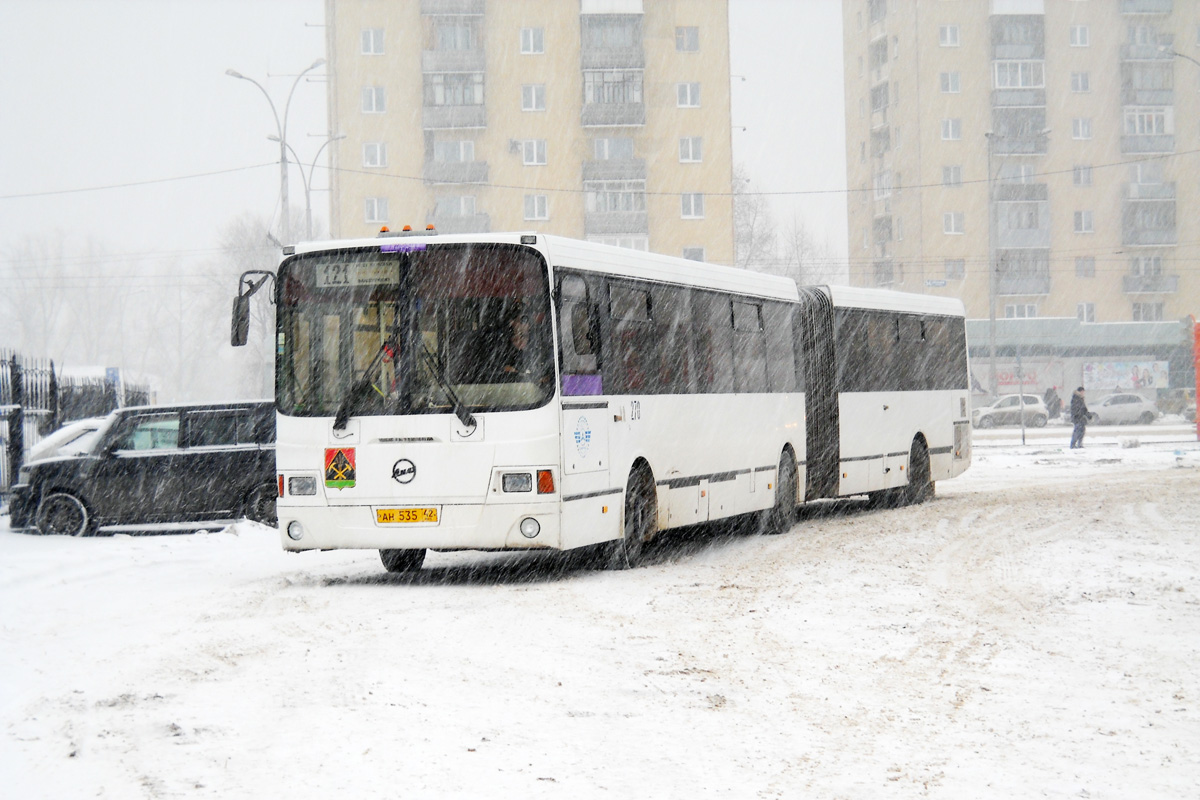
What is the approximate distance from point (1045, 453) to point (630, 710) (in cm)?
3345

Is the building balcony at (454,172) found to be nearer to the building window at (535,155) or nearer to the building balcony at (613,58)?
the building window at (535,155)

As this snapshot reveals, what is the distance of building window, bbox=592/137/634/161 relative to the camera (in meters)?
74.6

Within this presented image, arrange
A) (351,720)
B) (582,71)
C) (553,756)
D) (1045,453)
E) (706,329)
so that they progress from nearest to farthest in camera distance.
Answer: (553,756), (351,720), (706,329), (1045,453), (582,71)

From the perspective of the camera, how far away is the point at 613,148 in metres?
74.8

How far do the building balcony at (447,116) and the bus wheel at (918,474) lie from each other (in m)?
52.7

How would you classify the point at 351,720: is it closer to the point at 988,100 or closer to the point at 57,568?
the point at 57,568

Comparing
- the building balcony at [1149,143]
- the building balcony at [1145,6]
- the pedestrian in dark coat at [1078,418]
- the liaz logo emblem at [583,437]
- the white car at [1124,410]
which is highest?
the building balcony at [1145,6]

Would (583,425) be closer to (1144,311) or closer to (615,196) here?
(615,196)

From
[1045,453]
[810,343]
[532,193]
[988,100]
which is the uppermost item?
[988,100]

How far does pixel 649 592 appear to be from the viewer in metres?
12.5

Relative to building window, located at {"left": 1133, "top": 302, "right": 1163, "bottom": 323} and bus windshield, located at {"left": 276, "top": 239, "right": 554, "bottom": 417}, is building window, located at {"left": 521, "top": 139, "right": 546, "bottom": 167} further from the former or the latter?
bus windshield, located at {"left": 276, "top": 239, "right": 554, "bottom": 417}

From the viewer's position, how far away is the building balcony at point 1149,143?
8525 cm

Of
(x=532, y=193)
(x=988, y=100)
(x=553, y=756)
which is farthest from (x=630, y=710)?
(x=988, y=100)

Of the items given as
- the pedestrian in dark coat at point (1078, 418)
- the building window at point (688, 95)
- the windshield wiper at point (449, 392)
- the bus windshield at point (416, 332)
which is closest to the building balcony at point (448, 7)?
the building window at point (688, 95)
